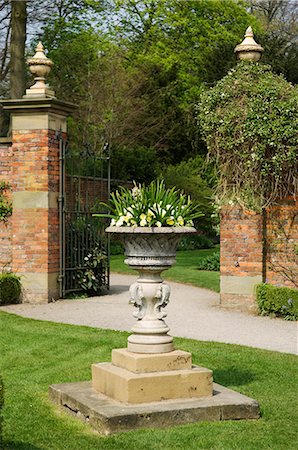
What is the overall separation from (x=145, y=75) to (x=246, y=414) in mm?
29199

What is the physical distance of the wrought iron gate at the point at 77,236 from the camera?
46.2 ft

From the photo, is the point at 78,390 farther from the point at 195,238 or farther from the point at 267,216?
the point at 195,238

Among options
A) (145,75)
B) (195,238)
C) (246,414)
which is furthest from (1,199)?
(145,75)

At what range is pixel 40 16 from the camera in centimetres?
2956

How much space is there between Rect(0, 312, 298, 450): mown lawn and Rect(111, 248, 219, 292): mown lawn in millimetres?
6171

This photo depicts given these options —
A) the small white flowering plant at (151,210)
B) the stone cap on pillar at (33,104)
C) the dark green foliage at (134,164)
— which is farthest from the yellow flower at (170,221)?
the dark green foliage at (134,164)

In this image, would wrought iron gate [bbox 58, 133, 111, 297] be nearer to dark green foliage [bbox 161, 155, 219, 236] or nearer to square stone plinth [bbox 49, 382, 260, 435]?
square stone plinth [bbox 49, 382, 260, 435]

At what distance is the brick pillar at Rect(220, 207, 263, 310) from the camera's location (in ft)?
42.1

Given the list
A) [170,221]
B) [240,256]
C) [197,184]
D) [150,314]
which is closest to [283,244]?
[240,256]

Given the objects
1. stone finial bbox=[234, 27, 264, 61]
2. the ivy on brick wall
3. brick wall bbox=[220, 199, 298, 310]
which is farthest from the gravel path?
stone finial bbox=[234, 27, 264, 61]

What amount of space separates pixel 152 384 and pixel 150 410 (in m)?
0.26

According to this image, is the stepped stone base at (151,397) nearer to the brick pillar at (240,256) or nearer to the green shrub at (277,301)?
the green shrub at (277,301)

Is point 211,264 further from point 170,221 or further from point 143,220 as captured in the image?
point 143,220

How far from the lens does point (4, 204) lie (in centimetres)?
1398
